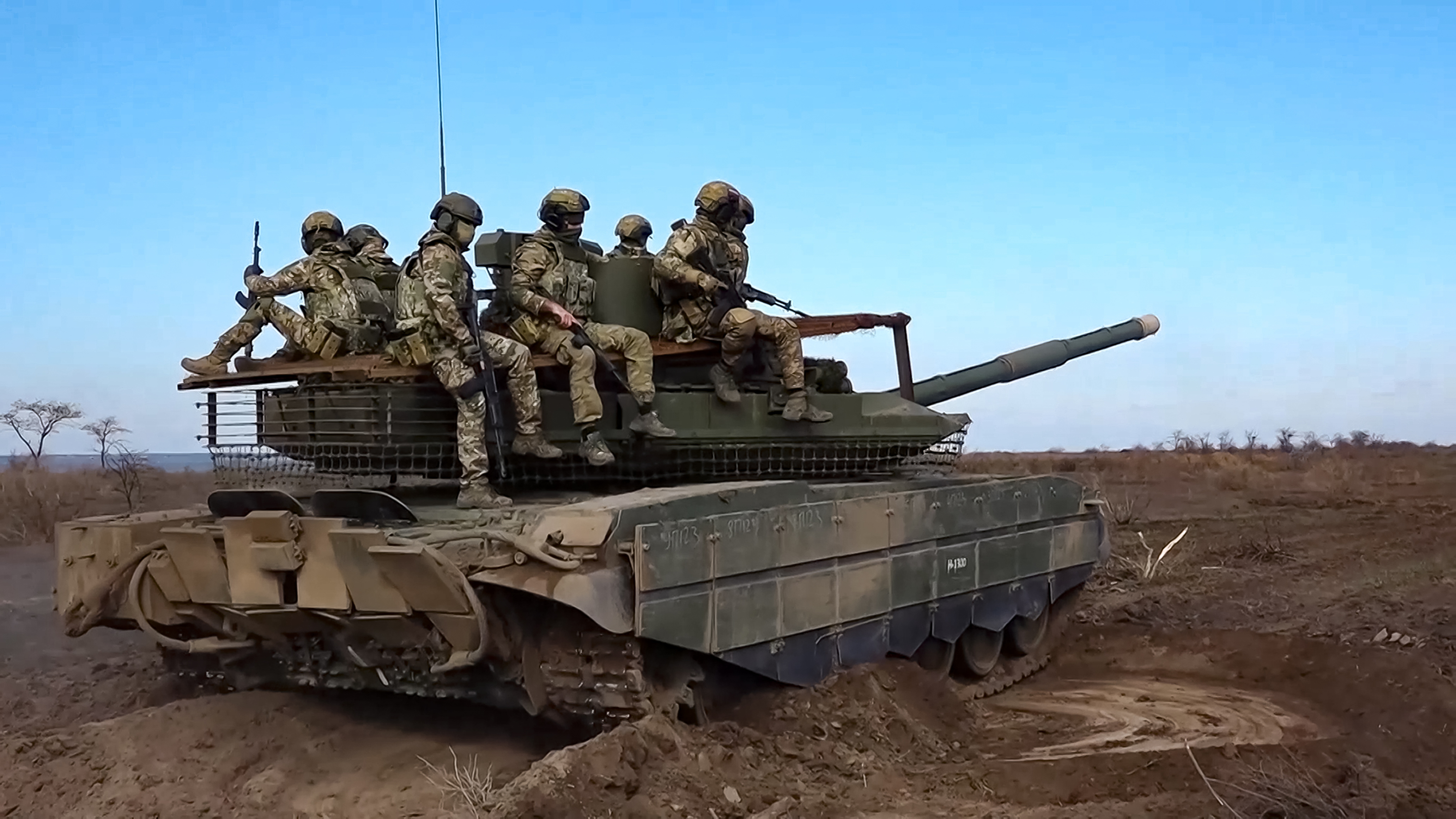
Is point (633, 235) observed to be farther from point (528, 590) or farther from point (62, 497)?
point (62, 497)

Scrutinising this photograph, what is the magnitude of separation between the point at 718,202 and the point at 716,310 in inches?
29.4

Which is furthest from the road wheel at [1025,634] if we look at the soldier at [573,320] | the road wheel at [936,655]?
the soldier at [573,320]

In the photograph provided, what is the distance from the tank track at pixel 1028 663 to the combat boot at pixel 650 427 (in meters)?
3.17

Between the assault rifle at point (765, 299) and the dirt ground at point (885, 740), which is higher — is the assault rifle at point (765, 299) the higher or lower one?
the higher one

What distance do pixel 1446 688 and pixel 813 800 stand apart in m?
4.71

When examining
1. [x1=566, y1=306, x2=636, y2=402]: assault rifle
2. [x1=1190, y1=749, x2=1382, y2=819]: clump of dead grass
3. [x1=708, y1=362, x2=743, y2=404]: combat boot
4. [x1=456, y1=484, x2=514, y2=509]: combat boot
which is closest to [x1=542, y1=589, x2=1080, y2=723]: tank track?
[x1=456, y1=484, x2=514, y2=509]: combat boot

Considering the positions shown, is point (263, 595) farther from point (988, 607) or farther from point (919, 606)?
point (988, 607)

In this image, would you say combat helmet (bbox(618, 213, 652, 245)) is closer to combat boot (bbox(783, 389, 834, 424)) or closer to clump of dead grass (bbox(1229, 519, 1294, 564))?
combat boot (bbox(783, 389, 834, 424))

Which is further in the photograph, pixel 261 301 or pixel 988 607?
pixel 988 607

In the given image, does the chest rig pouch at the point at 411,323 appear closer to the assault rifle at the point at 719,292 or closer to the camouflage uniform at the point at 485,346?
the camouflage uniform at the point at 485,346

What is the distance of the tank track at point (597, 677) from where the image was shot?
261 inches

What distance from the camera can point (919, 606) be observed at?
8.99 m

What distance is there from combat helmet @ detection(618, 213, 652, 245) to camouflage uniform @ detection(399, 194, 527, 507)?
5.65 feet

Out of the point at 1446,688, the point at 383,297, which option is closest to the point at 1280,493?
the point at 1446,688
